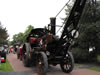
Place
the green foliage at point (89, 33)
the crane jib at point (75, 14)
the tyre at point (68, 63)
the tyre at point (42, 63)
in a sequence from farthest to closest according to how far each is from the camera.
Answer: the green foliage at point (89, 33), the tyre at point (68, 63), the tyre at point (42, 63), the crane jib at point (75, 14)

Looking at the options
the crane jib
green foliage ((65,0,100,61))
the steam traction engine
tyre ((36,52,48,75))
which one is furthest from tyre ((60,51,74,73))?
green foliage ((65,0,100,61))

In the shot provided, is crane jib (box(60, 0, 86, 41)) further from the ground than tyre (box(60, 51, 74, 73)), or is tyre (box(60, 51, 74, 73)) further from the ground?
crane jib (box(60, 0, 86, 41))

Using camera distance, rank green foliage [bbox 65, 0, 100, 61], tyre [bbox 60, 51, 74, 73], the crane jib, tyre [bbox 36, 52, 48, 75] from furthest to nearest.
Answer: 1. green foliage [bbox 65, 0, 100, 61]
2. tyre [bbox 60, 51, 74, 73]
3. tyre [bbox 36, 52, 48, 75]
4. the crane jib

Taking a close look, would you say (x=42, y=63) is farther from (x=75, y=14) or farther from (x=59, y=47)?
(x=75, y=14)

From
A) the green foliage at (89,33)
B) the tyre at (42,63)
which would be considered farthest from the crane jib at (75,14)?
the green foliage at (89,33)

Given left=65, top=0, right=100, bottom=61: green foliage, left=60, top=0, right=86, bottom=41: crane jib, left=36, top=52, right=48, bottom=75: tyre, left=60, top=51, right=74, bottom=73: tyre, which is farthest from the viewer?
left=65, top=0, right=100, bottom=61: green foliage

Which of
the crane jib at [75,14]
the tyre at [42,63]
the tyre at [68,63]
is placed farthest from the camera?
the tyre at [68,63]

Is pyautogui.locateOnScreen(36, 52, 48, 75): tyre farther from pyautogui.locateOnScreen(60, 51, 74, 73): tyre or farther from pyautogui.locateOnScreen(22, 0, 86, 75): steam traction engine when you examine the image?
pyautogui.locateOnScreen(60, 51, 74, 73): tyre

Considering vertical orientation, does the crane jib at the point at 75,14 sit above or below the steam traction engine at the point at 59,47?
above

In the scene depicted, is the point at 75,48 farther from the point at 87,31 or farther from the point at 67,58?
the point at 67,58

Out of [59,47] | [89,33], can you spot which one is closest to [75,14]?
[59,47]

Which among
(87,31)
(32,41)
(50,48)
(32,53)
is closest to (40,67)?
(50,48)

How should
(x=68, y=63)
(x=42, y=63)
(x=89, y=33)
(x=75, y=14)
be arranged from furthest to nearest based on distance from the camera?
(x=89, y=33) < (x=68, y=63) < (x=42, y=63) < (x=75, y=14)

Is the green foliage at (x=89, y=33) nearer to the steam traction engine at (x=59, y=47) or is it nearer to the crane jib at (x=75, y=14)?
the steam traction engine at (x=59, y=47)
